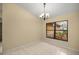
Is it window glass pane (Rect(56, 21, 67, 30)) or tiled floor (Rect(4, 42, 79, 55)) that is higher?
window glass pane (Rect(56, 21, 67, 30))

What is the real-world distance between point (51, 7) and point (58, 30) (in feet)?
1.31

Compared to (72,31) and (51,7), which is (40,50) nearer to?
(72,31)

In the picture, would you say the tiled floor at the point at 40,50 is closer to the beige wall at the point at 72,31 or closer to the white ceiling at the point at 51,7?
the beige wall at the point at 72,31

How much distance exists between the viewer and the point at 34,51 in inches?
77.7

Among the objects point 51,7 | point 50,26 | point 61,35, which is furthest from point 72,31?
point 51,7

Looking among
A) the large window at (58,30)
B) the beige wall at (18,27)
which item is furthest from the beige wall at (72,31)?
the beige wall at (18,27)

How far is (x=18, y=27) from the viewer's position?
1969mm

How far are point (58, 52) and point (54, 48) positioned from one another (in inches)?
3.7

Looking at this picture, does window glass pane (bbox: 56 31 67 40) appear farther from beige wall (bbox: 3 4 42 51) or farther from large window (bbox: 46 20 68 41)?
beige wall (bbox: 3 4 42 51)

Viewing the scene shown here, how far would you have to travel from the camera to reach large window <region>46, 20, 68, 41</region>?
1.91 meters

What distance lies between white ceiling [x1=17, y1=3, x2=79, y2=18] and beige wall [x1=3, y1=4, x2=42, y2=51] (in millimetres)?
76

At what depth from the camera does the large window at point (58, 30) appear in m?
1.91

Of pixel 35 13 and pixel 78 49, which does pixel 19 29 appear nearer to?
pixel 35 13

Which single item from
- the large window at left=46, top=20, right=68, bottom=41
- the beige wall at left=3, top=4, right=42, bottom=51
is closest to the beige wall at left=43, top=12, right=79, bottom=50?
the large window at left=46, top=20, right=68, bottom=41
